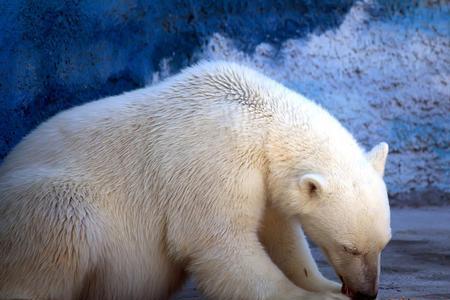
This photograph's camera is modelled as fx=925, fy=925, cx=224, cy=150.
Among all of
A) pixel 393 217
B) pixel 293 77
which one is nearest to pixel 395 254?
pixel 393 217

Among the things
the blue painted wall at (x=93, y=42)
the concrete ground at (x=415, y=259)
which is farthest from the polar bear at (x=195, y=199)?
the blue painted wall at (x=93, y=42)

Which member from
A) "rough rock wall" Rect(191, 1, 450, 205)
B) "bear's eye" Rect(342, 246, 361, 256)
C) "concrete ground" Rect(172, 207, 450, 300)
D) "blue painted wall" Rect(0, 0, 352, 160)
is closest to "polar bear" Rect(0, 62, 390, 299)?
"bear's eye" Rect(342, 246, 361, 256)

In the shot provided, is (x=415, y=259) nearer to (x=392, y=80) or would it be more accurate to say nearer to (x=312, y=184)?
(x=312, y=184)

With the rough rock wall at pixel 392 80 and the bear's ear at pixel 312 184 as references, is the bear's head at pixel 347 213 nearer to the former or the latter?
the bear's ear at pixel 312 184

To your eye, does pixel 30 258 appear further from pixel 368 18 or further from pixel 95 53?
pixel 368 18

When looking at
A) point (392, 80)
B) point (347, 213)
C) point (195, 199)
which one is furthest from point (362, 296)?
point (392, 80)

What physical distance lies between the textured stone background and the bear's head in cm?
228

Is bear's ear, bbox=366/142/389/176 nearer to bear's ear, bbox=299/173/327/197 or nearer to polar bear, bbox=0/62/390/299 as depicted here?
polar bear, bbox=0/62/390/299

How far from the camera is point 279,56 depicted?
20.9 ft

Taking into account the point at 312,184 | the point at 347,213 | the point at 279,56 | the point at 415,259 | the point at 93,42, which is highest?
the point at 93,42

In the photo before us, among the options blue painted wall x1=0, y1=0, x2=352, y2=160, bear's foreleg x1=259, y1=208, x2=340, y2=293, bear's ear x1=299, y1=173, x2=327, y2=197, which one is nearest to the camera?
bear's ear x1=299, y1=173, x2=327, y2=197

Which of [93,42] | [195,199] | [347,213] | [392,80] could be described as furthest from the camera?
[392,80]

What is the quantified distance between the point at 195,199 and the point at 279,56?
2.55 m

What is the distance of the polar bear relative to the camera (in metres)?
3.94
